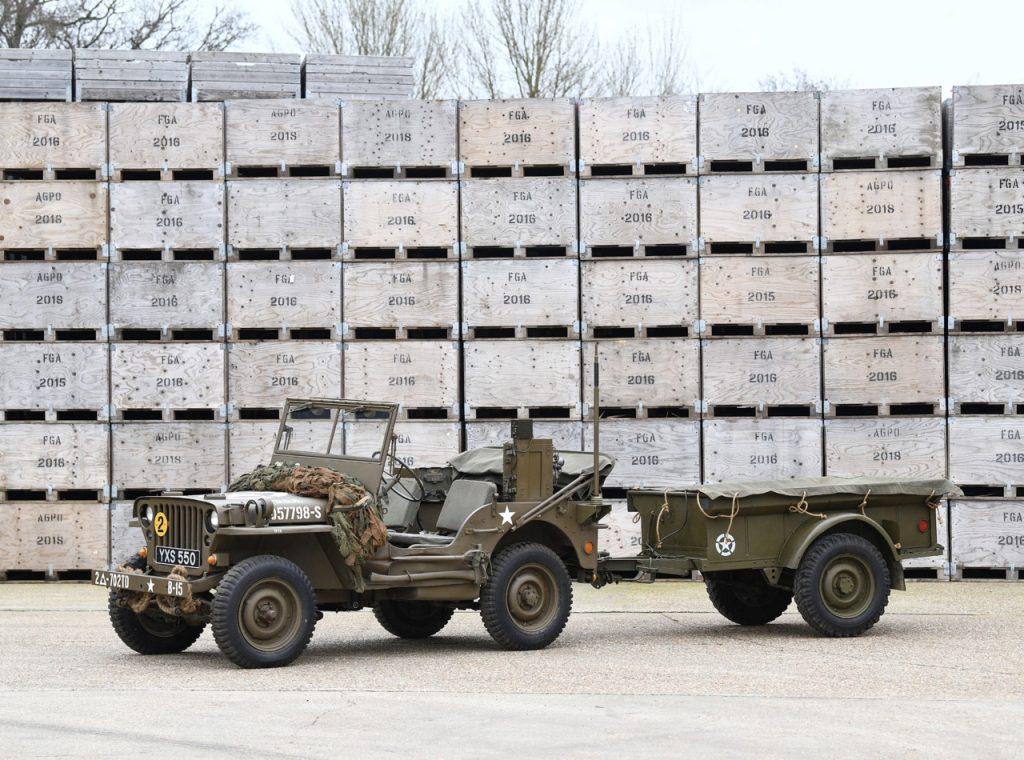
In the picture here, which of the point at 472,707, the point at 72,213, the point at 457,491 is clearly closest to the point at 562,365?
the point at 457,491

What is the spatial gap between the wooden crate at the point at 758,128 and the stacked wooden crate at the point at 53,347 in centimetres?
543

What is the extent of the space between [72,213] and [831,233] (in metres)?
6.75

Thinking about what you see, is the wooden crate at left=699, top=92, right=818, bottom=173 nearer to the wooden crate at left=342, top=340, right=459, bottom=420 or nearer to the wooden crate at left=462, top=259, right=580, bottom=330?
the wooden crate at left=462, top=259, right=580, bottom=330

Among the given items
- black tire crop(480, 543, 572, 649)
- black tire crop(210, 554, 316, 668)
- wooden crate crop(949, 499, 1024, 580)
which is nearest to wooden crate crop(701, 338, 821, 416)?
wooden crate crop(949, 499, 1024, 580)

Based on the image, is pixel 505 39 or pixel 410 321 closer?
pixel 410 321

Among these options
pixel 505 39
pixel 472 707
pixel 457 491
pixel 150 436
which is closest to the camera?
pixel 472 707

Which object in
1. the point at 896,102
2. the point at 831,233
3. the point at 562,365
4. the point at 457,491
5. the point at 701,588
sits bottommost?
the point at 701,588

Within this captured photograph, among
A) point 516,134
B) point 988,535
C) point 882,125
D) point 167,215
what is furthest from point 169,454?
point 988,535

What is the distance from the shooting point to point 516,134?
13.1m

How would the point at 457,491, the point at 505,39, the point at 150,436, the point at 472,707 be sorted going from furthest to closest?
the point at 505,39 < the point at 150,436 < the point at 457,491 < the point at 472,707

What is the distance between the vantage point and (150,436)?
12.8m

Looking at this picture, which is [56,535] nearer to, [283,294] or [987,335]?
[283,294]

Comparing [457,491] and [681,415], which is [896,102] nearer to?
[681,415]

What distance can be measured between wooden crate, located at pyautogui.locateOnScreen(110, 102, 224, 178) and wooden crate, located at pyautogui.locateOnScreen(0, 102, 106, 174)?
169mm
